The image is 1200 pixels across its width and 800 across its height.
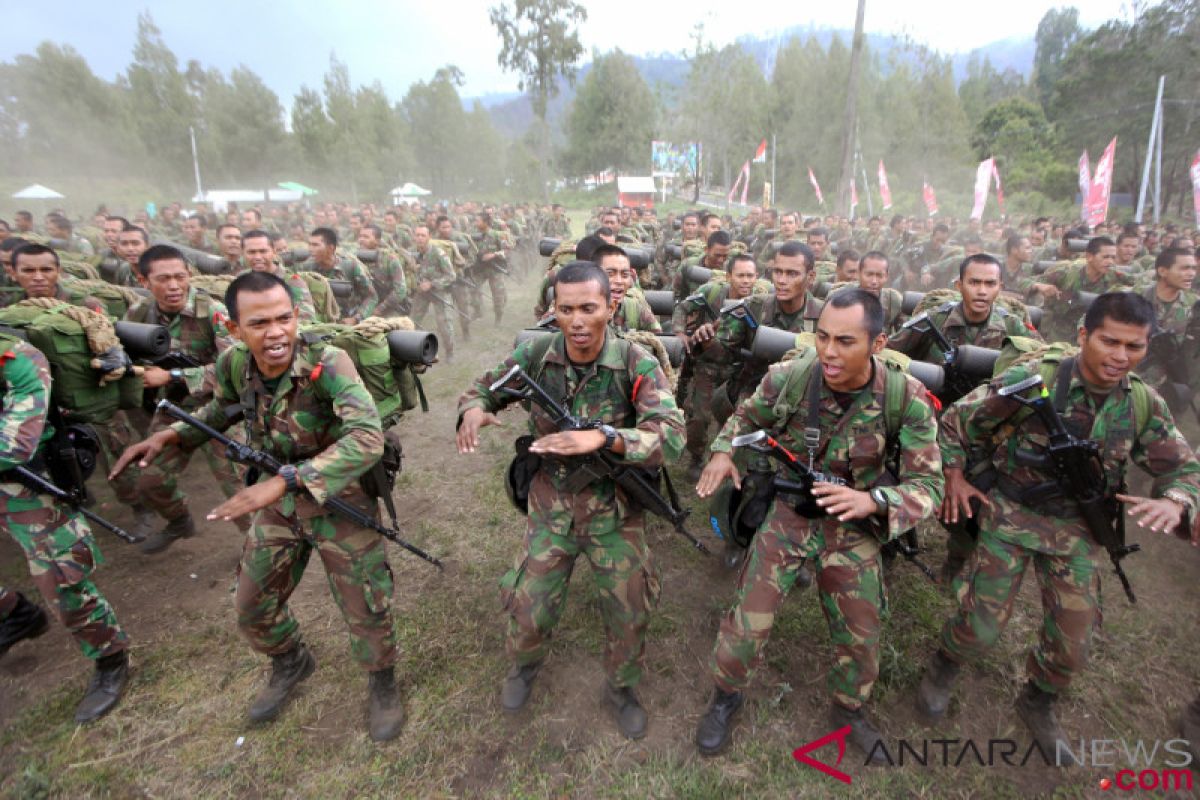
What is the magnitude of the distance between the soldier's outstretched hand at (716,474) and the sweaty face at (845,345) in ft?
2.30

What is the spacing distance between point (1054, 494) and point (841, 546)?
1.17 metres

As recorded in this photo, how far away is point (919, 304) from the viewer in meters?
5.49

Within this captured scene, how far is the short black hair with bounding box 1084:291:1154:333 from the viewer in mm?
2867

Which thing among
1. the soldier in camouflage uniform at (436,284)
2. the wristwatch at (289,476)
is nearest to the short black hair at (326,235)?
the soldier in camouflage uniform at (436,284)

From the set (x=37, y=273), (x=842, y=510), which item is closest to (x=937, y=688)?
(x=842, y=510)

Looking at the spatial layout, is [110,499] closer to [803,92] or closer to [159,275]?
[159,275]

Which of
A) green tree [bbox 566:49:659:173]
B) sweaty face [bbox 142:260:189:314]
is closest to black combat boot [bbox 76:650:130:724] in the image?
sweaty face [bbox 142:260:189:314]

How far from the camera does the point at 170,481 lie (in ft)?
15.9

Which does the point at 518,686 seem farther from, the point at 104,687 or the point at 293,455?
the point at 104,687

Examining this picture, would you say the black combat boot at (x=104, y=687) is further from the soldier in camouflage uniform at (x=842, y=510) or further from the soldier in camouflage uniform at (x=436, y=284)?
the soldier in camouflage uniform at (x=436, y=284)

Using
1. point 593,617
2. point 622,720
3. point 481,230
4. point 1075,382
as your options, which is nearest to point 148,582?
point 593,617

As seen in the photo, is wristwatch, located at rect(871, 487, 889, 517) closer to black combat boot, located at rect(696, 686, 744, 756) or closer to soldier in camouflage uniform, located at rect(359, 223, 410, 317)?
black combat boot, located at rect(696, 686, 744, 756)

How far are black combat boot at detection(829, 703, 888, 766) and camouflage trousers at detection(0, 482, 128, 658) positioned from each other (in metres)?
4.27

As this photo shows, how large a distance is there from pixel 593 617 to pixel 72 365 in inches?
157
